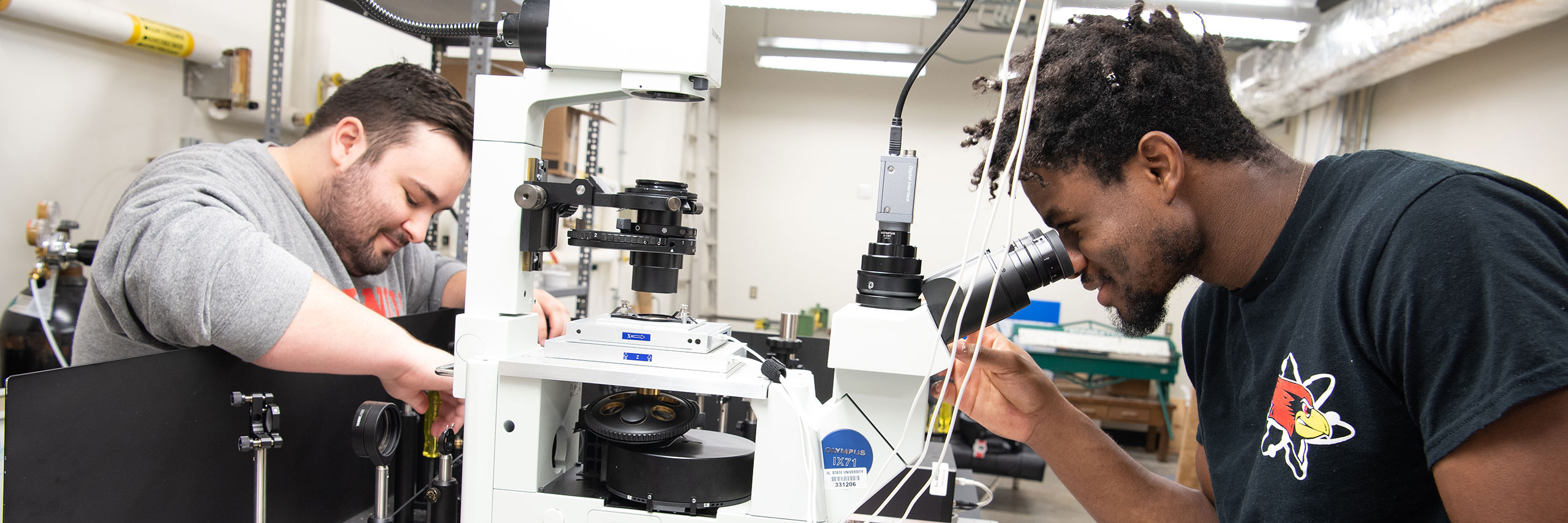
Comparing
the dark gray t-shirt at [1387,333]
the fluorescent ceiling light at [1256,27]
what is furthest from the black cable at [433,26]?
the fluorescent ceiling light at [1256,27]

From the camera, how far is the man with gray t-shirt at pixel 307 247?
0.90m

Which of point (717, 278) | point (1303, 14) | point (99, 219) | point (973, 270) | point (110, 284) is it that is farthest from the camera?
point (717, 278)

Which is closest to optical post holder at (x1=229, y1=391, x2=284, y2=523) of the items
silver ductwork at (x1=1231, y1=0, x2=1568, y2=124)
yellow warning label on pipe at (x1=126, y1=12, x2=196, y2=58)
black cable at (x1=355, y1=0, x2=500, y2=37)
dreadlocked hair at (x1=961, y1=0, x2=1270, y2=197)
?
black cable at (x1=355, y1=0, x2=500, y2=37)

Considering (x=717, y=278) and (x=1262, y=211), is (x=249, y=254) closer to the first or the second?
(x=1262, y=211)

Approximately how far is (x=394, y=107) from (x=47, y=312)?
102 centimetres

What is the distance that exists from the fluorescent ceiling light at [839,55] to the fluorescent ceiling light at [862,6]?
679mm

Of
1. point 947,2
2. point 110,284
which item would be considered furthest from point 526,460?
point 947,2

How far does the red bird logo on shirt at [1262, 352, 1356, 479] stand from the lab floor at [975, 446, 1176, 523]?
2.68m

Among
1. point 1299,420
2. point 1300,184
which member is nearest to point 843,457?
point 1299,420

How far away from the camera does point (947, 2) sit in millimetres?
5145

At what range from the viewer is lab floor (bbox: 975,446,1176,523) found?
11.6ft

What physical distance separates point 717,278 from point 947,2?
2974mm

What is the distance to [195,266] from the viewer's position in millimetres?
900

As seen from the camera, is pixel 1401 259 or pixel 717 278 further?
pixel 717 278
